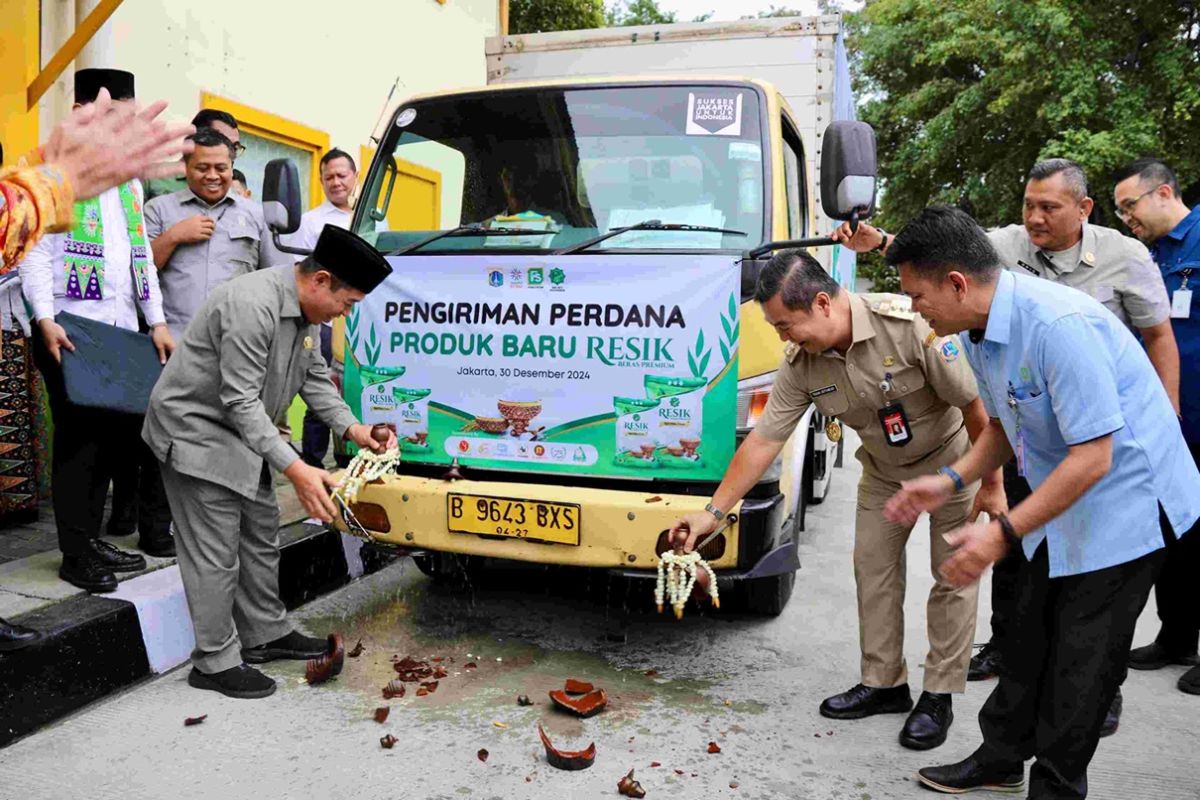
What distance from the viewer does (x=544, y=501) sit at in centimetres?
384

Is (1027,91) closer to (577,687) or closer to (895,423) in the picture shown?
(895,423)

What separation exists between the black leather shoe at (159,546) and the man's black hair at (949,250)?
359 centimetres

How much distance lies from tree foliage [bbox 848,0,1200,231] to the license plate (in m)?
12.7

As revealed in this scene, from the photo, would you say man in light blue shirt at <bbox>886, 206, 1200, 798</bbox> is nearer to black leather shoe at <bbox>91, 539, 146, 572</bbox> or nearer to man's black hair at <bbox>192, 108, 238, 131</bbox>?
black leather shoe at <bbox>91, 539, 146, 572</bbox>

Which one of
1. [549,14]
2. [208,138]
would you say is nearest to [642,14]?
[549,14]

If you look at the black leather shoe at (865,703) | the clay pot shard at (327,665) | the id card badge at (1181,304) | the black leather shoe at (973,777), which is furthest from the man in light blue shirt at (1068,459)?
the clay pot shard at (327,665)

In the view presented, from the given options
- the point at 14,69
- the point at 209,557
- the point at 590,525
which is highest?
the point at 14,69

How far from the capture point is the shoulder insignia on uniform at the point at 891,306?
3564 mm

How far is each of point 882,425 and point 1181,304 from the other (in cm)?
168

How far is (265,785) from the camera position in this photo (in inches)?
121

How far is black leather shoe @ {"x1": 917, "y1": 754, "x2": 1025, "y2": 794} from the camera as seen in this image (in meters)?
3.13

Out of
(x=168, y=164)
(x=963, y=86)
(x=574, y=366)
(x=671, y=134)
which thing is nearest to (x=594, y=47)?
(x=671, y=134)

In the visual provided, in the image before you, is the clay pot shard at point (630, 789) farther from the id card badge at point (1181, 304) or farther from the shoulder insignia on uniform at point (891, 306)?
the id card badge at point (1181, 304)

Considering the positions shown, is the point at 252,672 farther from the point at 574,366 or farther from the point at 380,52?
the point at 380,52
